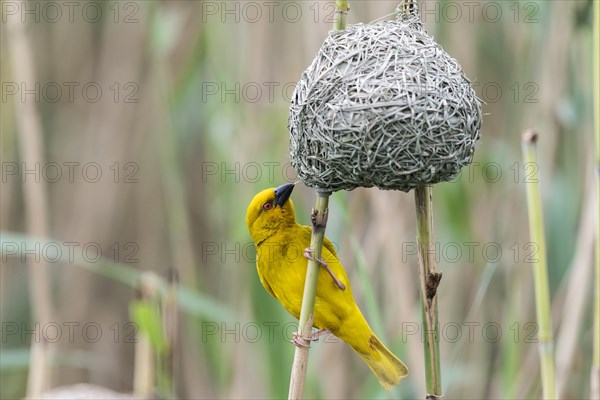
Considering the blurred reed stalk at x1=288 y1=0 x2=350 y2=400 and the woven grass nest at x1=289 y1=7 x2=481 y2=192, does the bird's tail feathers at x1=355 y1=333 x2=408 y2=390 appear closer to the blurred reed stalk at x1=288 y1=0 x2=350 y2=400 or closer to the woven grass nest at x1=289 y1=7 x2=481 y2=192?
the blurred reed stalk at x1=288 y1=0 x2=350 y2=400

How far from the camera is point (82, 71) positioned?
440 centimetres

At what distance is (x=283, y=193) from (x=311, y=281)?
76 centimetres

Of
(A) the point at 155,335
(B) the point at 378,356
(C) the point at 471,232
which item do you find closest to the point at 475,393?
(C) the point at 471,232

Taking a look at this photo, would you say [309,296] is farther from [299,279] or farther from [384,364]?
[384,364]

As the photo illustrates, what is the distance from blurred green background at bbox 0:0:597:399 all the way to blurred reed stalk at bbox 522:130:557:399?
0.50 meters

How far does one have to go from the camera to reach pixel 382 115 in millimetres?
1913

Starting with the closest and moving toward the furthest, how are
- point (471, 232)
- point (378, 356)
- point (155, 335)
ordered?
point (155, 335) < point (378, 356) < point (471, 232)

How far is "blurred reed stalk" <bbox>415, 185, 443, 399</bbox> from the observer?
189 cm

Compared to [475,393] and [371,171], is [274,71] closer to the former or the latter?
[475,393]

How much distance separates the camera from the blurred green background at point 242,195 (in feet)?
11.0

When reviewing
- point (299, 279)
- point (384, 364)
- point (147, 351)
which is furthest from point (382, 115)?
point (147, 351)

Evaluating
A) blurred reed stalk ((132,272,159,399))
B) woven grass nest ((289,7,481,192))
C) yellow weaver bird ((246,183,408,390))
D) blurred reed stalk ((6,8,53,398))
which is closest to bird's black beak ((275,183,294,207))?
yellow weaver bird ((246,183,408,390))

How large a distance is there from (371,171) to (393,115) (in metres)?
0.15

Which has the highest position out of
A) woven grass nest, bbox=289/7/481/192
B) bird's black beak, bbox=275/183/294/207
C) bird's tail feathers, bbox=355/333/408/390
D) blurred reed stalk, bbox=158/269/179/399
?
woven grass nest, bbox=289/7/481/192
